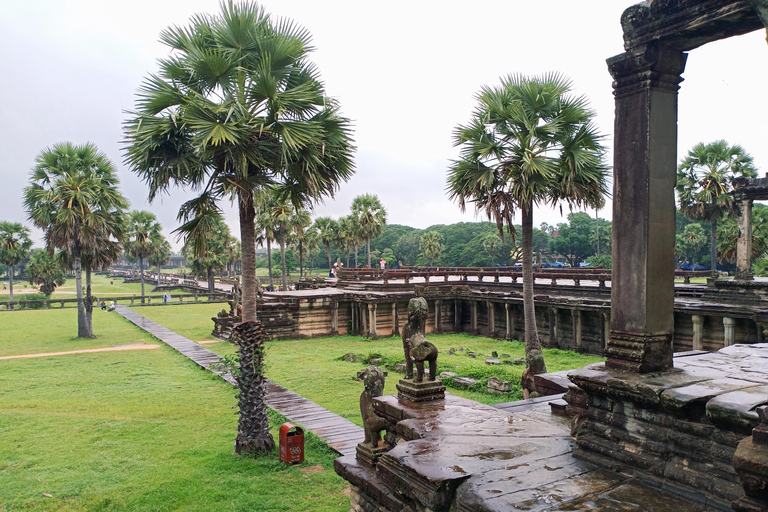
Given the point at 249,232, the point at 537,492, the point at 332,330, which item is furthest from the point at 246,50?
the point at 332,330

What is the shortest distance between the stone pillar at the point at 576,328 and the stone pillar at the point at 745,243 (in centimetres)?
579

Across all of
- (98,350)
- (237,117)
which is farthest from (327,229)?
(237,117)

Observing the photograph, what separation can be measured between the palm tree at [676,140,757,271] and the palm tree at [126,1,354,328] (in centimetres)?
2638

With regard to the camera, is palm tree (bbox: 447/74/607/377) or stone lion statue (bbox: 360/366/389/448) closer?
stone lion statue (bbox: 360/366/389/448)

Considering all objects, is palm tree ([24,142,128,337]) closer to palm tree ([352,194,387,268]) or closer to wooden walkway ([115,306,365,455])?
wooden walkway ([115,306,365,455])

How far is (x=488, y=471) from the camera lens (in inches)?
203

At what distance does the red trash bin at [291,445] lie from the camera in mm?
9648

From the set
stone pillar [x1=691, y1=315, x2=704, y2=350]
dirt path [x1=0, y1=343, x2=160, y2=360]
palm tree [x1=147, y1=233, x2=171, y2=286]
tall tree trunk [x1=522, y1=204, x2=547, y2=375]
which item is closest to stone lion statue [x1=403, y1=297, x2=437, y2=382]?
tall tree trunk [x1=522, y1=204, x2=547, y2=375]

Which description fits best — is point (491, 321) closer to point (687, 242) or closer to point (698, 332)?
point (698, 332)

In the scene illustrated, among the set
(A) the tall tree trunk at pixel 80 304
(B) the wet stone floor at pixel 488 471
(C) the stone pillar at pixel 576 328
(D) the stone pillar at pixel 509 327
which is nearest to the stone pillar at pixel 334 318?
(D) the stone pillar at pixel 509 327

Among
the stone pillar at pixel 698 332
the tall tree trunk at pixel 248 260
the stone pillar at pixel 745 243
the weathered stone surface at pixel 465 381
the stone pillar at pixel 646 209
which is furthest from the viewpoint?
the stone pillar at pixel 745 243

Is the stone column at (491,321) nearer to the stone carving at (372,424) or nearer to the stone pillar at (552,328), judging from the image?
the stone pillar at (552,328)

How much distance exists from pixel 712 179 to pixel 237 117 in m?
28.7

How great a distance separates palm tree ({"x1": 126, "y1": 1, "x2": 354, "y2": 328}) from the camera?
32.5 feet
